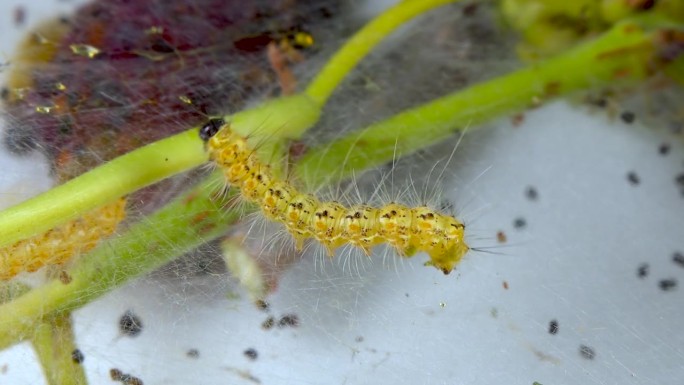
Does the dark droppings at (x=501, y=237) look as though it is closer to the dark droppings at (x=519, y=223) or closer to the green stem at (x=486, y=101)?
the dark droppings at (x=519, y=223)

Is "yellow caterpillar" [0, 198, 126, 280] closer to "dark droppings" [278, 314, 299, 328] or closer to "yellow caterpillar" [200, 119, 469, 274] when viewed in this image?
"yellow caterpillar" [200, 119, 469, 274]

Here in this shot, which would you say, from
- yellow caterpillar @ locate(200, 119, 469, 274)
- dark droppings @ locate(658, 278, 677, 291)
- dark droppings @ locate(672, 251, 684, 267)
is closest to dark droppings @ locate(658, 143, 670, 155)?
dark droppings @ locate(672, 251, 684, 267)

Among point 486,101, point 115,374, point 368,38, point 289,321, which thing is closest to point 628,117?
point 486,101

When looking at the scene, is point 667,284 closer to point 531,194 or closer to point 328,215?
point 531,194

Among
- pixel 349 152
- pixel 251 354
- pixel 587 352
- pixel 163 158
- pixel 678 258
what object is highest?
pixel 163 158

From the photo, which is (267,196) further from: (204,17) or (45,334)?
(204,17)

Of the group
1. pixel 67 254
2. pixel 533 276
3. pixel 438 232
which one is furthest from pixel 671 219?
pixel 67 254

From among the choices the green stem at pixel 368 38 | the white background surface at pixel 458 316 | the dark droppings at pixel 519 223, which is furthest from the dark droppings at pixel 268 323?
the dark droppings at pixel 519 223
